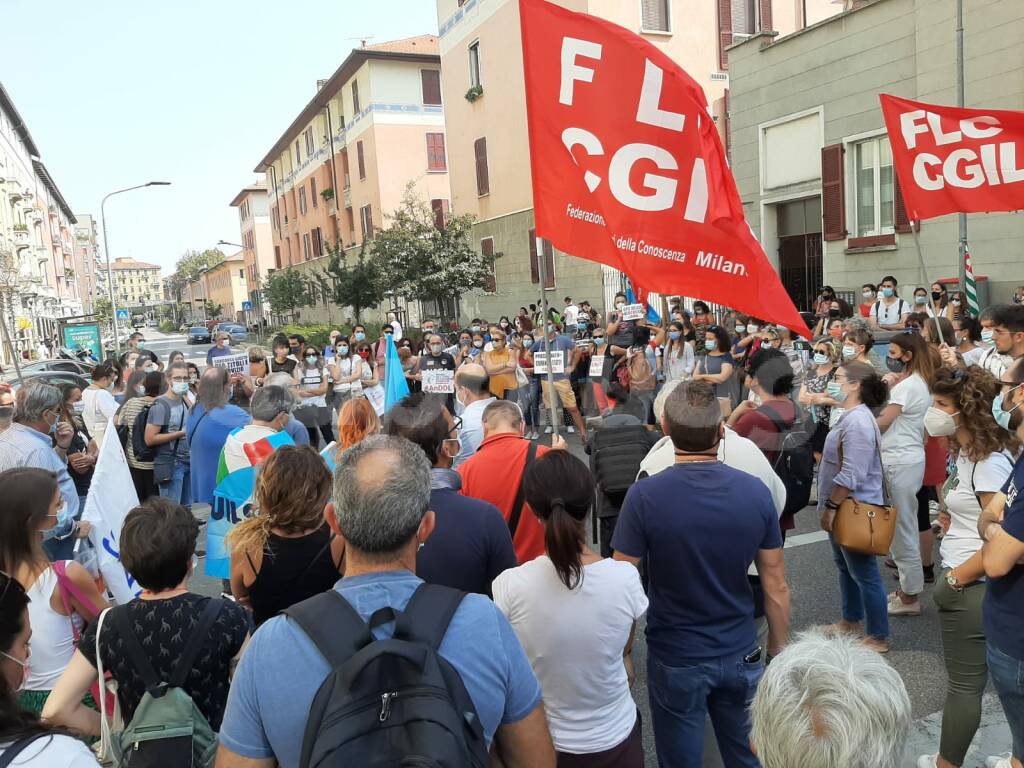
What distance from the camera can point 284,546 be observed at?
113 inches

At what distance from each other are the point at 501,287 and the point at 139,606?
24.1m

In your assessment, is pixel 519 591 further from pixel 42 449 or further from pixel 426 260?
pixel 426 260

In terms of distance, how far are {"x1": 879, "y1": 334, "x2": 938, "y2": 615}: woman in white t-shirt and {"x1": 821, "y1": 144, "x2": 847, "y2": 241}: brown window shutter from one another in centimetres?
1226

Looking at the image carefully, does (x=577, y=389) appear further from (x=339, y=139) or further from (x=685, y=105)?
(x=339, y=139)

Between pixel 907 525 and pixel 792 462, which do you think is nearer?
pixel 792 462

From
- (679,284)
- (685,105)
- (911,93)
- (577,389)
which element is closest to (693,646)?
(679,284)

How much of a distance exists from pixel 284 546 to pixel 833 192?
51.9ft

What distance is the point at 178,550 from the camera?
97.1 inches

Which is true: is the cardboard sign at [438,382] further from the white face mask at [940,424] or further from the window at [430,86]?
the window at [430,86]

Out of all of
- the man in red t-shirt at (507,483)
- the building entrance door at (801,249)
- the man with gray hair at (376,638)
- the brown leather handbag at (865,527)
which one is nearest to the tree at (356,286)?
the building entrance door at (801,249)

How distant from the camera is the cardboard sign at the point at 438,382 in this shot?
9.86 meters

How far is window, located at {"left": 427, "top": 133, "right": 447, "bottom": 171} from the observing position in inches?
1433

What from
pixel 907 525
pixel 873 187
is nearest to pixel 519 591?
pixel 907 525

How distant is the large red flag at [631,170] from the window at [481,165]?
22640 mm
